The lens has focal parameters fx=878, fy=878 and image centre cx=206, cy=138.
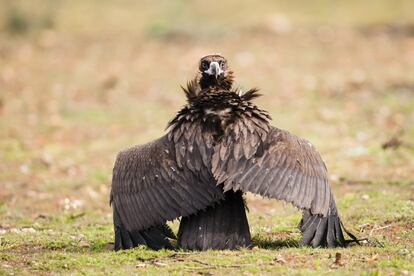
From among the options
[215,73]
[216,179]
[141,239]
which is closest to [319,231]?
[216,179]

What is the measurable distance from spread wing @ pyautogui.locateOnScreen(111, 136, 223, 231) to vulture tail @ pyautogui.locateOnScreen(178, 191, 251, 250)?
0.91 ft

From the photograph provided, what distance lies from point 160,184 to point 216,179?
0.66 meters

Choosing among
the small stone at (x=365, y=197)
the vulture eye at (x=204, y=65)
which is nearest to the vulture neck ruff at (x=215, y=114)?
the vulture eye at (x=204, y=65)

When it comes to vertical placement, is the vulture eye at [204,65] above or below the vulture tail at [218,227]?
above

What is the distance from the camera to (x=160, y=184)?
852 cm

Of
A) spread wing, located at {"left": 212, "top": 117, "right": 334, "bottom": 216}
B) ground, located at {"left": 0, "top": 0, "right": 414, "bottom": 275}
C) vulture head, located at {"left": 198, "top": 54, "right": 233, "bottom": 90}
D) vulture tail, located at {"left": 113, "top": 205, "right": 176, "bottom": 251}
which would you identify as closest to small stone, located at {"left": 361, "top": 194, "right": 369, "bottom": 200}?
ground, located at {"left": 0, "top": 0, "right": 414, "bottom": 275}

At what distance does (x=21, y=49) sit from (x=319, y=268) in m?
22.2

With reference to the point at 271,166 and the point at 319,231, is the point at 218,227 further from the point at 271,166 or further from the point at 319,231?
the point at 319,231

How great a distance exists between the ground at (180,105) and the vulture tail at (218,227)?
0.63 ft

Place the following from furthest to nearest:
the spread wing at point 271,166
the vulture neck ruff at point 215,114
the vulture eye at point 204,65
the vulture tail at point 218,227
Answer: the vulture eye at point 204,65, the vulture neck ruff at point 215,114, the vulture tail at point 218,227, the spread wing at point 271,166

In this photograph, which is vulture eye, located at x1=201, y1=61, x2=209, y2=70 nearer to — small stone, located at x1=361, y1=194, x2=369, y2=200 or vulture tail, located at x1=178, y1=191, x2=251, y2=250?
vulture tail, located at x1=178, y1=191, x2=251, y2=250

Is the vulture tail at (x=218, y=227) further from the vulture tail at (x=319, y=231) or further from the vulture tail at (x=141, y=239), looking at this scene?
the vulture tail at (x=319, y=231)

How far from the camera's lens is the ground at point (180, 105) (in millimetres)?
8477

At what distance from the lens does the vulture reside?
823 centimetres
